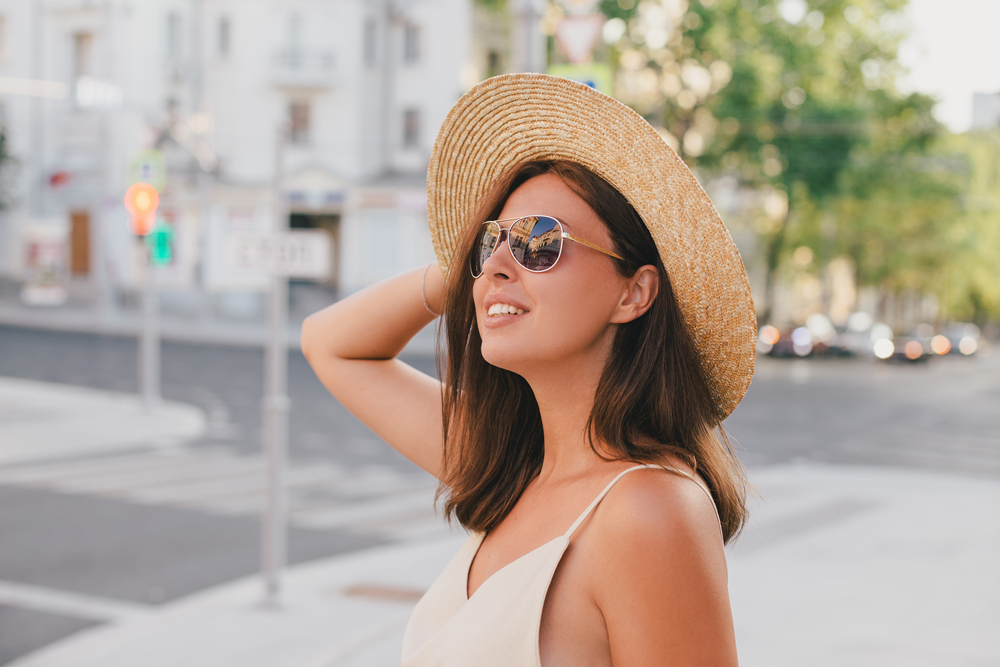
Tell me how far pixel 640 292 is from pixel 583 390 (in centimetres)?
18

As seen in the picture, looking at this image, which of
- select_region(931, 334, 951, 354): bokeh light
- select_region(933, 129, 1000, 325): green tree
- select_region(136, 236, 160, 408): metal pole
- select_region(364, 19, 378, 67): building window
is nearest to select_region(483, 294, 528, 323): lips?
select_region(136, 236, 160, 408): metal pole

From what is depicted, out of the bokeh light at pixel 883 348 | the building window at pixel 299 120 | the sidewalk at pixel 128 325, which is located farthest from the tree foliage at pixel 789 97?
the building window at pixel 299 120

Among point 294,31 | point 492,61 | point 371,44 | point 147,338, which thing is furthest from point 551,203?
point 492,61

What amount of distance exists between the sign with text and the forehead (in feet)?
15.3

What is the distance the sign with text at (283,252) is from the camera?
6293mm

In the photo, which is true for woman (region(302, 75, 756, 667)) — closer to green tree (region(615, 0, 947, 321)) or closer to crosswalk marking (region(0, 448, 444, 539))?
crosswalk marking (region(0, 448, 444, 539))

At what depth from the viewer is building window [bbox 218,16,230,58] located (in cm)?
3391

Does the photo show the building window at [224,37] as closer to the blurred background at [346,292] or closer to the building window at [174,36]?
the blurred background at [346,292]

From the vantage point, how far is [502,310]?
1599 millimetres

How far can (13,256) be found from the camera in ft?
87.9

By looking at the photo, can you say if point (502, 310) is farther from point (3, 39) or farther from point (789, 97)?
point (789, 97)

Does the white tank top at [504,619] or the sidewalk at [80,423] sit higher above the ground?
the white tank top at [504,619]

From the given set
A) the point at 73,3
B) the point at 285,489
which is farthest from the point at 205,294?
the point at 285,489

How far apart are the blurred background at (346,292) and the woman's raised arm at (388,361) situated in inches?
28.4
